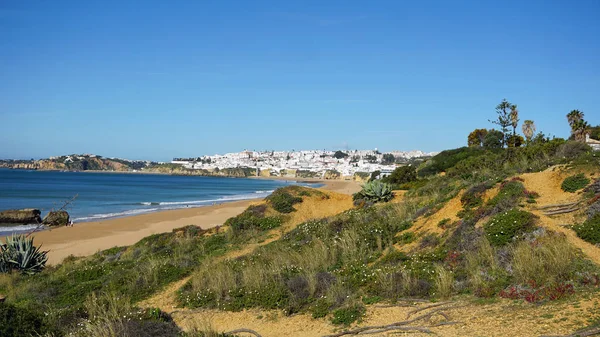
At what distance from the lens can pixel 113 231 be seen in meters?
27.7

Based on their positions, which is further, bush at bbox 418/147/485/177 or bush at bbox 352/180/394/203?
bush at bbox 418/147/485/177

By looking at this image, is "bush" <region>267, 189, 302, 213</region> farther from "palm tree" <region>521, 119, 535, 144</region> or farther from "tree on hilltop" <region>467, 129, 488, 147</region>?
"tree on hilltop" <region>467, 129, 488, 147</region>

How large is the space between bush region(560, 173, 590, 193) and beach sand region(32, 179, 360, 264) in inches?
719

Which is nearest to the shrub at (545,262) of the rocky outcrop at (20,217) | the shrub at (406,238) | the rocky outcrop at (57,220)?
the shrub at (406,238)

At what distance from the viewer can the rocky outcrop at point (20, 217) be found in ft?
112

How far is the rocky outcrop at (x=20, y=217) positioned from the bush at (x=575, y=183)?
112 ft

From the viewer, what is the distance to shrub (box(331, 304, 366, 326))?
282 inches

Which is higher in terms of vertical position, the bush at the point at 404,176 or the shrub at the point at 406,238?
the bush at the point at 404,176

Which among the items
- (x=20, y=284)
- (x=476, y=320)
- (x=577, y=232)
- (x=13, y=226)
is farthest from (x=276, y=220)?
(x=13, y=226)

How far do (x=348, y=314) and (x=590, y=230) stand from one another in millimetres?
5108

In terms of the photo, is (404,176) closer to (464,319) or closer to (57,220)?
(464,319)

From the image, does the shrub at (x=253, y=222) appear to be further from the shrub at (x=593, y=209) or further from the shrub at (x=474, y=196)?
the shrub at (x=593, y=209)

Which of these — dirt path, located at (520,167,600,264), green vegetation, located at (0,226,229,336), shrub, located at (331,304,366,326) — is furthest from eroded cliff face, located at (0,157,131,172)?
shrub, located at (331,304,366,326)

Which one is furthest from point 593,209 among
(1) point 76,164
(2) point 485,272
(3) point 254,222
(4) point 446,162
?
(1) point 76,164
